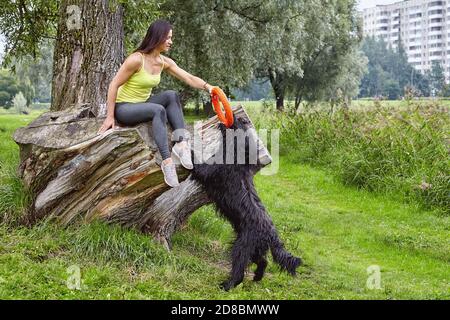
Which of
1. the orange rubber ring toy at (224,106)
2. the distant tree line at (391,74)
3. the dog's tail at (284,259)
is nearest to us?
the orange rubber ring toy at (224,106)

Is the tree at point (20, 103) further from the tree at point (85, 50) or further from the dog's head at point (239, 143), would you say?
the dog's head at point (239, 143)

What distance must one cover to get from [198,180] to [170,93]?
3.05ft

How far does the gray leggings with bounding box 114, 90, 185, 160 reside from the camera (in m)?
5.99

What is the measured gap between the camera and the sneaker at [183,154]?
6078 millimetres

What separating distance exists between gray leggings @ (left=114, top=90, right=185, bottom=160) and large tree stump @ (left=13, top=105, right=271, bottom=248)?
0.14 m

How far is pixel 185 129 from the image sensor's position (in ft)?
21.0

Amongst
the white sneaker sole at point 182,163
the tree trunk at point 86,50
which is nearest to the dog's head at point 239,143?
the white sneaker sole at point 182,163

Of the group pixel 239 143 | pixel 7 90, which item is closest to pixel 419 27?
pixel 7 90

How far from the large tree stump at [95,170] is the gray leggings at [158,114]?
14 cm

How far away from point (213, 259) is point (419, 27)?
129 meters

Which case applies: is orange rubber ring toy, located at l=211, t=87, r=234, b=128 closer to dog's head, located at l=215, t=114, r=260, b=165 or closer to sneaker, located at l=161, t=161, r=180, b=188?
dog's head, located at l=215, t=114, r=260, b=165

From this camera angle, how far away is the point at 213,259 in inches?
283

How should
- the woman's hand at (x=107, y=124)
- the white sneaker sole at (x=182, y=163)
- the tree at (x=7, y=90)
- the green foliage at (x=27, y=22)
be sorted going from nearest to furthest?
the white sneaker sole at (x=182, y=163) → the woman's hand at (x=107, y=124) → the green foliage at (x=27, y=22) → the tree at (x=7, y=90)
